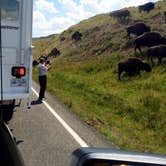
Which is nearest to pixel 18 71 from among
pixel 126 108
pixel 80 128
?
pixel 80 128

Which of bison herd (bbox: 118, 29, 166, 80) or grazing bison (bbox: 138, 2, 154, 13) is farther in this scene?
grazing bison (bbox: 138, 2, 154, 13)

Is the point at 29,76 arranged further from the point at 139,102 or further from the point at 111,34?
the point at 111,34

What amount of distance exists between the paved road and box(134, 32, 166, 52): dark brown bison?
2414 centimetres

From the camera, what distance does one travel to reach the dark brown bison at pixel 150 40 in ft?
132

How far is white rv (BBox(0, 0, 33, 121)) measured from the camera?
35.3ft

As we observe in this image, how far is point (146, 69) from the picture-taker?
32500 millimetres

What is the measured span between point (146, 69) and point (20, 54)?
22.1 metres

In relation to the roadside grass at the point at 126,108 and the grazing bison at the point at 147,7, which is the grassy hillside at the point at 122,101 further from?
the grazing bison at the point at 147,7

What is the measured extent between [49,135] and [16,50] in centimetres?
238

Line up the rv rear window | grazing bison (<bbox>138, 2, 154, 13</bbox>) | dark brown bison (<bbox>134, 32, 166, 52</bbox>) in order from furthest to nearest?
grazing bison (<bbox>138, 2, 154, 13</bbox>), dark brown bison (<bbox>134, 32, 166, 52</bbox>), the rv rear window

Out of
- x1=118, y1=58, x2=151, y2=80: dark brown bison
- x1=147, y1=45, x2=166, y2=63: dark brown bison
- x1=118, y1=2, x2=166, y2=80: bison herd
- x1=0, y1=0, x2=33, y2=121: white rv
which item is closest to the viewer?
A: x1=0, y1=0, x2=33, y2=121: white rv

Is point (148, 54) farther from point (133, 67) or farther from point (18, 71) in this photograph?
point (18, 71)

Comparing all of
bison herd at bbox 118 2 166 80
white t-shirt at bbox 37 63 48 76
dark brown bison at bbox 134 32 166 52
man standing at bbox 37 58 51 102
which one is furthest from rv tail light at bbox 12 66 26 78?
dark brown bison at bbox 134 32 166 52

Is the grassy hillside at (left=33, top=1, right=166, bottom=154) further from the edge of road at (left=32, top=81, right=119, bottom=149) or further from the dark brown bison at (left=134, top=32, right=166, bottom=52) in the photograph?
the dark brown bison at (left=134, top=32, right=166, bottom=52)
